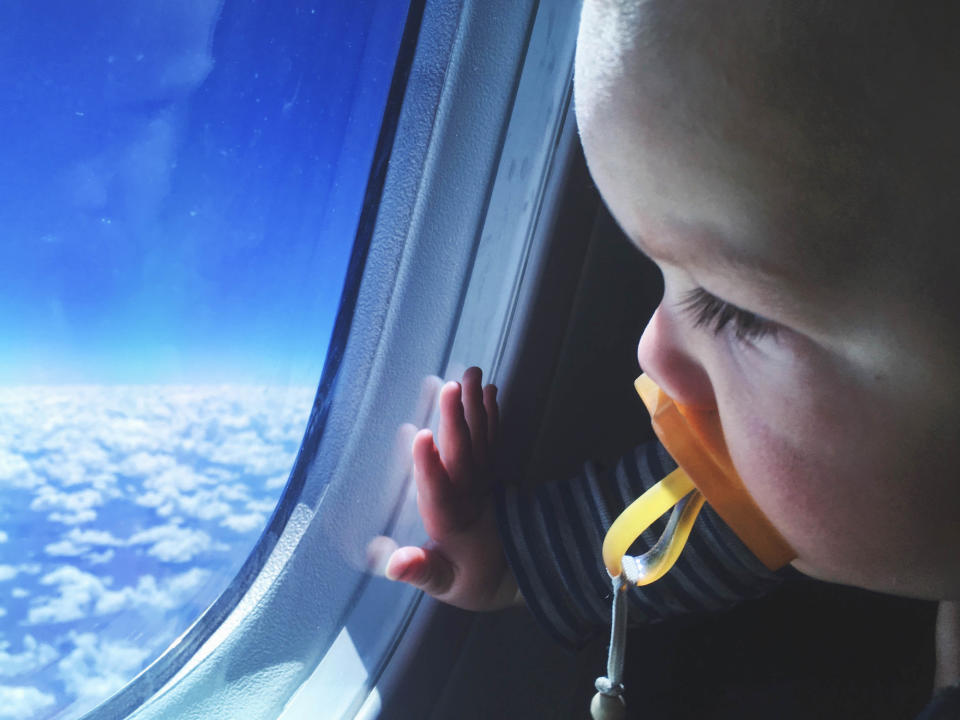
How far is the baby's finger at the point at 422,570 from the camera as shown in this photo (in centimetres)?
71

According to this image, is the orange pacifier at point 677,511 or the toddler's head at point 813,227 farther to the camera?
the orange pacifier at point 677,511

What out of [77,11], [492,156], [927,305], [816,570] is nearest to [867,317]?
[927,305]

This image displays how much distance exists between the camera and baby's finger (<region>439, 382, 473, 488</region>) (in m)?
0.72

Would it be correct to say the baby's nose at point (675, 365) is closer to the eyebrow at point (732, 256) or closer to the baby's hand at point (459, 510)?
the eyebrow at point (732, 256)

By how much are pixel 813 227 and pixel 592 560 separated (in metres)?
0.48

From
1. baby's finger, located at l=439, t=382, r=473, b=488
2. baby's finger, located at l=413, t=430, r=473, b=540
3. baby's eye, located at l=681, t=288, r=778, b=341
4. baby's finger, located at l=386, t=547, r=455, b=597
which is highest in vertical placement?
baby's eye, located at l=681, t=288, r=778, b=341

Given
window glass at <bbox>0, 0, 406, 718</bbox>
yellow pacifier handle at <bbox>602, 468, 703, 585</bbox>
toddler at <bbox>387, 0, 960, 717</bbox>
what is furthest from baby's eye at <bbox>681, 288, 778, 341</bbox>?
window glass at <bbox>0, 0, 406, 718</bbox>

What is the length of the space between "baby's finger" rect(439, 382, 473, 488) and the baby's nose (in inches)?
8.8

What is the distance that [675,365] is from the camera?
21.6 inches

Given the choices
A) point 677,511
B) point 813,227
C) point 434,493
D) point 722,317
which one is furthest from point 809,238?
point 434,493

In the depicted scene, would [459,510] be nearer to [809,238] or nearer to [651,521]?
[651,521]

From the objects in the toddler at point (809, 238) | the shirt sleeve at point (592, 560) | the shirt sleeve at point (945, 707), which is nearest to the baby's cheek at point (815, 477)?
the toddler at point (809, 238)

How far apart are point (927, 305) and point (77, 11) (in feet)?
1.71

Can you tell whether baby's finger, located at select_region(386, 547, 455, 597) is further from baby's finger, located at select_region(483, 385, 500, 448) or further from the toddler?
the toddler
